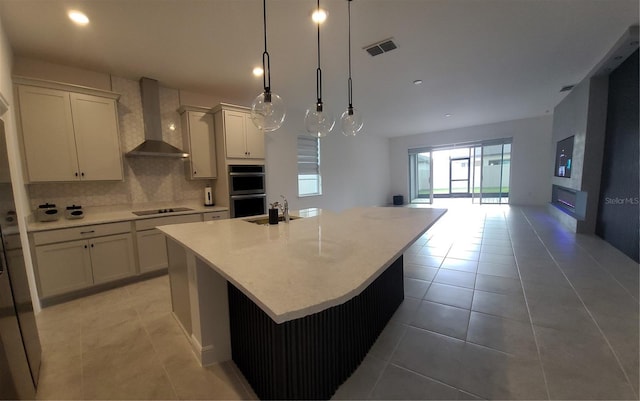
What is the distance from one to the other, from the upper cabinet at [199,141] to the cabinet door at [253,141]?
1.83 feet

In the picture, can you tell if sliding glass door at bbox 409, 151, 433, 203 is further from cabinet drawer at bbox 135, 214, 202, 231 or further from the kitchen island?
cabinet drawer at bbox 135, 214, 202, 231

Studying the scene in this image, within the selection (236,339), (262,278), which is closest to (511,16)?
(262,278)

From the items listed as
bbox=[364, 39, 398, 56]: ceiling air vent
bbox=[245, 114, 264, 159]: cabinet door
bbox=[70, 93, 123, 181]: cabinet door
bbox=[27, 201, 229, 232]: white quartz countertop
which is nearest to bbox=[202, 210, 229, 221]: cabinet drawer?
bbox=[27, 201, 229, 232]: white quartz countertop

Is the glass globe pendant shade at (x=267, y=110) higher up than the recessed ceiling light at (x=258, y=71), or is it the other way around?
the recessed ceiling light at (x=258, y=71)

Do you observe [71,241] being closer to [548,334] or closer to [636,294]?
[548,334]

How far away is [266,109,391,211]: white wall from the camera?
18.3 feet

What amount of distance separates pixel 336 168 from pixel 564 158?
203 inches

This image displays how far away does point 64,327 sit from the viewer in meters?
2.34

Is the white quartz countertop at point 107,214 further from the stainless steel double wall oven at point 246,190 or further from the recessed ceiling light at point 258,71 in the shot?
the recessed ceiling light at point 258,71

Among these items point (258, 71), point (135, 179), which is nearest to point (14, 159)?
point (135, 179)

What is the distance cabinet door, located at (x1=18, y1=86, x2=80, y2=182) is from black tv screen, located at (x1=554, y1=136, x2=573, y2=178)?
8259 mm

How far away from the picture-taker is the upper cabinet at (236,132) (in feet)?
13.1

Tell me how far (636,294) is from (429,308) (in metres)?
2.07

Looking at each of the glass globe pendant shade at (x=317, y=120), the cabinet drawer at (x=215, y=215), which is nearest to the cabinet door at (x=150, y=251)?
the cabinet drawer at (x=215, y=215)
